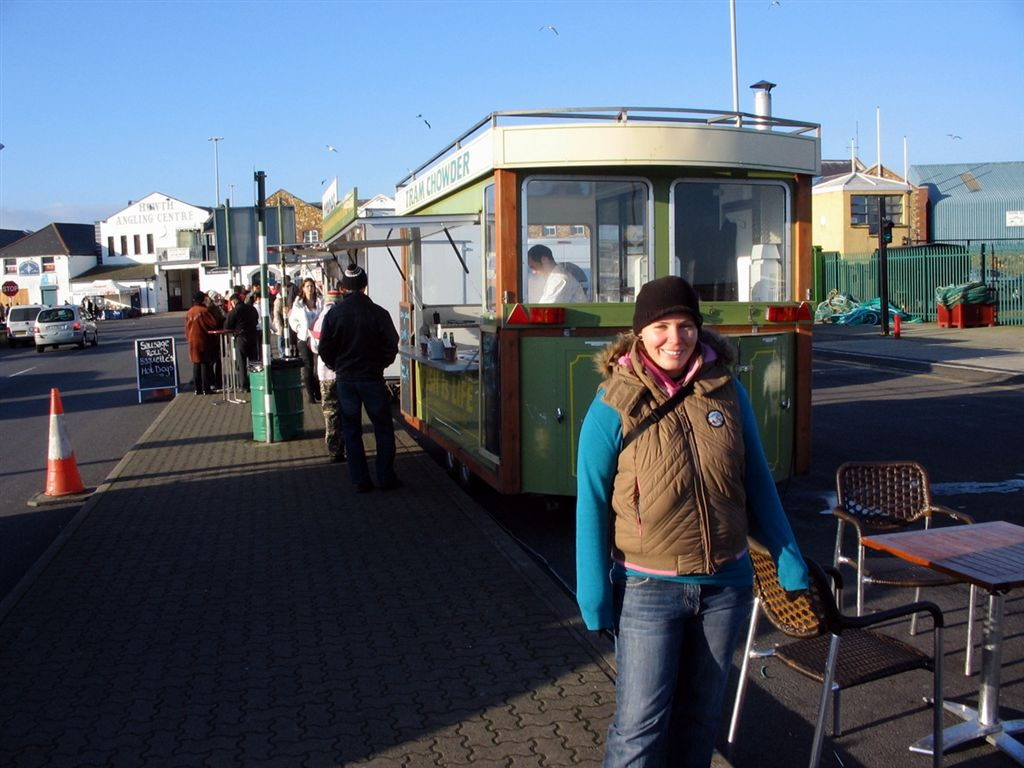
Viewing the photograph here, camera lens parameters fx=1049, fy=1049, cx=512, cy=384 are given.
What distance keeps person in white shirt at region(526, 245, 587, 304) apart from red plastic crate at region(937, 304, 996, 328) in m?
24.1

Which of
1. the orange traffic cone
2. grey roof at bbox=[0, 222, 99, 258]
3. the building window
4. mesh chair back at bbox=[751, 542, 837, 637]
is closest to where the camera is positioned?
mesh chair back at bbox=[751, 542, 837, 637]

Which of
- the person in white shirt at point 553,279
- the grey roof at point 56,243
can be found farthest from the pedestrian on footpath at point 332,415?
the grey roof at point 56,243

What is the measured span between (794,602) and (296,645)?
2.71 metres

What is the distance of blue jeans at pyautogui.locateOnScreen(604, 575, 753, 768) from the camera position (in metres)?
3.11

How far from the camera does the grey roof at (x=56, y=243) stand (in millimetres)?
88250

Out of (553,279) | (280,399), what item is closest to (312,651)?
(553,279)

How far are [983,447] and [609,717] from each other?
8.37 meters

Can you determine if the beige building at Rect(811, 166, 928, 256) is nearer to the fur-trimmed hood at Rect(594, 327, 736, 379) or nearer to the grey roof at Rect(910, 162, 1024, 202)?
the grey roof at Rect(910, 162, 1024, 202)

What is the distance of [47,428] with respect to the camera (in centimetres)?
1614

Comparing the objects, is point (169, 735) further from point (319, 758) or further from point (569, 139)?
point (569, 139)

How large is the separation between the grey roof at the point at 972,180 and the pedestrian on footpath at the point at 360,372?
144 ft

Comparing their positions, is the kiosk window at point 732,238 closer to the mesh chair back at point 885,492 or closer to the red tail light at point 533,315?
the red tail light at point 533,315

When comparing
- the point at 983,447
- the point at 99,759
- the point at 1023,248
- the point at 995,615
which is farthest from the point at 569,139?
the point at 1023,248

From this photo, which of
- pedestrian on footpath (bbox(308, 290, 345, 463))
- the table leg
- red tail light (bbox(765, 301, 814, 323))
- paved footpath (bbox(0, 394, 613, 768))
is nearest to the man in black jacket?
pedestrian on footpath (bbox(308, 290, 345, 463))
